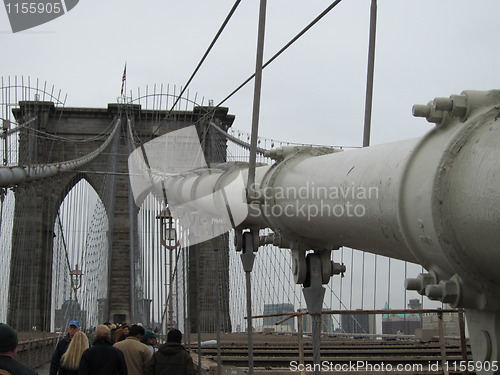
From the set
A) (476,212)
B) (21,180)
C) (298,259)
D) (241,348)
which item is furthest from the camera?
(241,348)

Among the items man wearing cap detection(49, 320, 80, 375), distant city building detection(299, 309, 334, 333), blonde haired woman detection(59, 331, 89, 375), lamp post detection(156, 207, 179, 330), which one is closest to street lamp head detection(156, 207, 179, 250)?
lamp post detection(156, 207, 179, 330)

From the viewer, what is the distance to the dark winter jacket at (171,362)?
4078mm

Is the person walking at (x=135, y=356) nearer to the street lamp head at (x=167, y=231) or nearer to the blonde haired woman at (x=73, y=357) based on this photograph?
the blonde haired woman at (x=73, y=357)

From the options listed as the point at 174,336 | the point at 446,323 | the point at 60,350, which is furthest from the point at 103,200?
the point at 174,336

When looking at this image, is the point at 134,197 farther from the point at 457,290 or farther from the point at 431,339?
the point at 457,290

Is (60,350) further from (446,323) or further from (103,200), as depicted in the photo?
(103,200)

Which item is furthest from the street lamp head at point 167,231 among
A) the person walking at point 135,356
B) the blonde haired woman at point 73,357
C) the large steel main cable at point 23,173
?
the blonde haired woman at point 73,357

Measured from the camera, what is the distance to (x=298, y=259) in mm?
2467

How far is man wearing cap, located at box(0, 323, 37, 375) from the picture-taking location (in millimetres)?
2324

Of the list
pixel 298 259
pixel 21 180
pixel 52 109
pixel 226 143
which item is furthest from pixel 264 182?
pixel 52 109

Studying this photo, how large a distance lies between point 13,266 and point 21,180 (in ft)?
15.2

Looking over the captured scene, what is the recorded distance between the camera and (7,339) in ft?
7.86

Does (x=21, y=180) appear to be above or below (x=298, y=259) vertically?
above

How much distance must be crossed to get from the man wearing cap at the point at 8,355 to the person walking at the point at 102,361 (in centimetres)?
165
